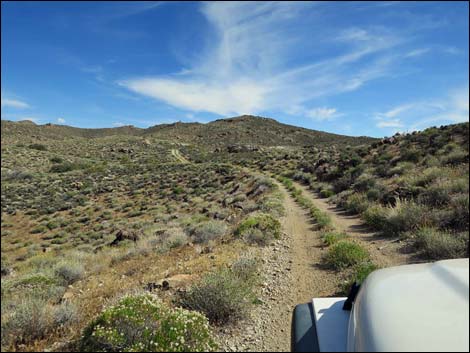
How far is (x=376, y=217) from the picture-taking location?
1028 cm

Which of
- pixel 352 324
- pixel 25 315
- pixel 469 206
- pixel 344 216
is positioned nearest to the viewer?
pixel 352 324

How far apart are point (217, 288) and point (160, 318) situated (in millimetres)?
1297

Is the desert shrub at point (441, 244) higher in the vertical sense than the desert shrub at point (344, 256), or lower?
higher

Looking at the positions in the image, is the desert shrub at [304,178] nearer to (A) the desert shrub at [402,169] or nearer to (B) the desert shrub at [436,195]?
(A) the desert shrub at [402,169]

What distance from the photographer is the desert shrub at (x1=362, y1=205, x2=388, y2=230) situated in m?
9.86

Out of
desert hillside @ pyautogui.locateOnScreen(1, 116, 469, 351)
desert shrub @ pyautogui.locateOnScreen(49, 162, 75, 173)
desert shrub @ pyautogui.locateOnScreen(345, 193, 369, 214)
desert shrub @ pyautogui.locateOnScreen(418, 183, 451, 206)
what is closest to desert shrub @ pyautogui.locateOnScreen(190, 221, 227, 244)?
desert hillside @ pyautogui.locateOnScreen(1, 116, 469, 351)

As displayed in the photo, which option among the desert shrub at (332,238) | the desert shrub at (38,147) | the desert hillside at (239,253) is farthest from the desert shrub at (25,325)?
the desert shrub at (38,147)

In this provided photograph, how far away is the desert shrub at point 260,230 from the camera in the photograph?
953 centimetres

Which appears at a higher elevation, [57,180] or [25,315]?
[57,180]

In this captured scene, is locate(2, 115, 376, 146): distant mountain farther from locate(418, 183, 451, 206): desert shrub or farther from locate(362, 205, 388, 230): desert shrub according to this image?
locate(418, 183, 451, 206): desert shrub

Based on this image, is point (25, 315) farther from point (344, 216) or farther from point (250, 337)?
point (344, 216)

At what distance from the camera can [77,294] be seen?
698 centimetres

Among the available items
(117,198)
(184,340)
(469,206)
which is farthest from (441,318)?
(117,198)

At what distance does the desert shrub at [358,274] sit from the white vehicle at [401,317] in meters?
3.34
